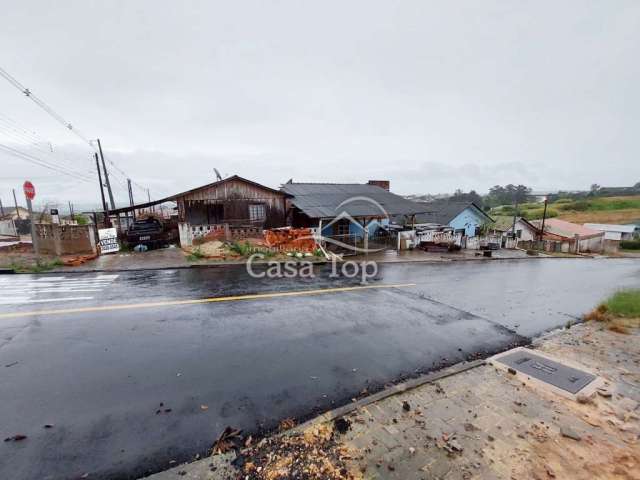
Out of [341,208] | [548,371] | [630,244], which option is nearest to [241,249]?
[341,208]

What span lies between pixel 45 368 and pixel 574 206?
86.4m

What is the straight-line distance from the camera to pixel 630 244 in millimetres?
34625

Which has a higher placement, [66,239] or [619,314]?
[66,239]

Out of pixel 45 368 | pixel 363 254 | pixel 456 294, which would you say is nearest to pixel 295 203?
pixel 363 254

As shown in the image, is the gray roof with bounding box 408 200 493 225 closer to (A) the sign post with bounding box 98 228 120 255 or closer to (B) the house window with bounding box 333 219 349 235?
(B) the house window with bounding box 333 219 349 235

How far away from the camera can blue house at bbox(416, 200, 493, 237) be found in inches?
1013

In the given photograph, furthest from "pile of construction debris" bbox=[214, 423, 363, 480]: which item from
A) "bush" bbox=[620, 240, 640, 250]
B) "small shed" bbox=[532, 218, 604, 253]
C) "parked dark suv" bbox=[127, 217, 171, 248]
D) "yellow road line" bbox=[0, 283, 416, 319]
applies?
"bush" bbox=[620, 240, 640, 250]

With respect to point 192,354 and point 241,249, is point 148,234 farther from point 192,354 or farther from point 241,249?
point 192,354

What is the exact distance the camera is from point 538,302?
8.20 meters

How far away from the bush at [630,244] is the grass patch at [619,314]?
1648 inches

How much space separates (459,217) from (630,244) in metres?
27.8

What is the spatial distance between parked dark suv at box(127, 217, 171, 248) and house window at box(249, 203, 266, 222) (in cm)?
523

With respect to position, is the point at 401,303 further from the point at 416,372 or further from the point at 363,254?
the point at 363,254
